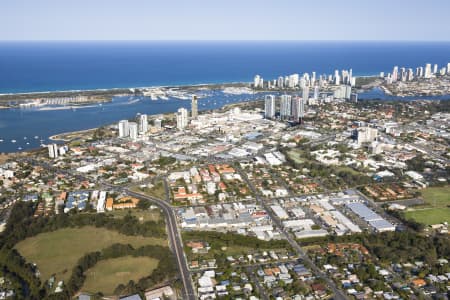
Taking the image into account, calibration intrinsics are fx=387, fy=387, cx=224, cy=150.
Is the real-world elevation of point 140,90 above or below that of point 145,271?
above

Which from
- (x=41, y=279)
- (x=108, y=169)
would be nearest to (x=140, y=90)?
(x=108, y=169)

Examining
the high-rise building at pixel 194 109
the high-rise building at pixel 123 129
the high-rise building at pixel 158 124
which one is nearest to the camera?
the high-rise building at pixel 123 129

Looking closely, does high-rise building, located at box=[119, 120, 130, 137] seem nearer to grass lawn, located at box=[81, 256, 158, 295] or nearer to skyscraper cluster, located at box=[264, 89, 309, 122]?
skyscraper cluster, located at box=[264, 89, 309, 122]

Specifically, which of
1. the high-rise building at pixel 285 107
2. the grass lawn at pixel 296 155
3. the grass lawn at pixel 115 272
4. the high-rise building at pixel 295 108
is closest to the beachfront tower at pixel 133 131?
the grass lawn at pixel 296 155

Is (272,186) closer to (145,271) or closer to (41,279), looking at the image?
(145,271)

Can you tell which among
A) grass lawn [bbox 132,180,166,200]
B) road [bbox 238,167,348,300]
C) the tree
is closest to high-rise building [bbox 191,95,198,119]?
grass lawn [bbox 132,180,166,200]

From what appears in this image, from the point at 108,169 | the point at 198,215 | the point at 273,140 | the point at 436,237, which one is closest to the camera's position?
the point at 436,237

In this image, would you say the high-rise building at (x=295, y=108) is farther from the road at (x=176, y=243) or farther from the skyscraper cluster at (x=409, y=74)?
the skyscraper cluster at (x=409, y=74)
